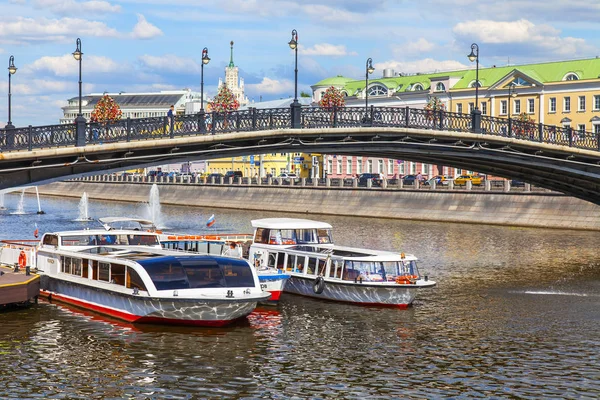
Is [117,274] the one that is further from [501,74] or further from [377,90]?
[377,90]

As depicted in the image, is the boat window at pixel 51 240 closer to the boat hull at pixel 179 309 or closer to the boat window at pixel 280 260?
the boat hull at pixel 179 309

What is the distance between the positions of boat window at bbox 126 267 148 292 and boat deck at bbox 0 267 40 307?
3.79 meters

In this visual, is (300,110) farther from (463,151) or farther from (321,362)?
(321,362)

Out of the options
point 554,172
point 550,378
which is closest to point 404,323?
point 550,378

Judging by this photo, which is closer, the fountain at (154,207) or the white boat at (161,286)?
the white boat at (161,286)

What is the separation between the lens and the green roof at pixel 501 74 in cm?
10706

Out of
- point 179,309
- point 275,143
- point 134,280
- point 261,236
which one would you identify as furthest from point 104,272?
point 275,143

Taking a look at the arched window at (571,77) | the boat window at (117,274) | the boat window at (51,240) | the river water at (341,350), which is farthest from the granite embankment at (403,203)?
the boat window at (117,274)

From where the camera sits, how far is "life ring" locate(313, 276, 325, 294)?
3600 cm

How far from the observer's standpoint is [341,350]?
2762cm

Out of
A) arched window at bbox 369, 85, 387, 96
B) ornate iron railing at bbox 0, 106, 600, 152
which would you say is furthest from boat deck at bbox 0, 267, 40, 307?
arched window at bbox 369, 85, 387, 96

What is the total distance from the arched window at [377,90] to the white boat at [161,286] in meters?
96.3

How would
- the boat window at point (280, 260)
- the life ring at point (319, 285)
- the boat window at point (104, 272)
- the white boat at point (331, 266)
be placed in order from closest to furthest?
the boat window at point (104, 272) < the white boat at point (331, 266) < the life ring at point (319, 285) < the boat window at point (280, 260)

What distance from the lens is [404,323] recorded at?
1262 inches
